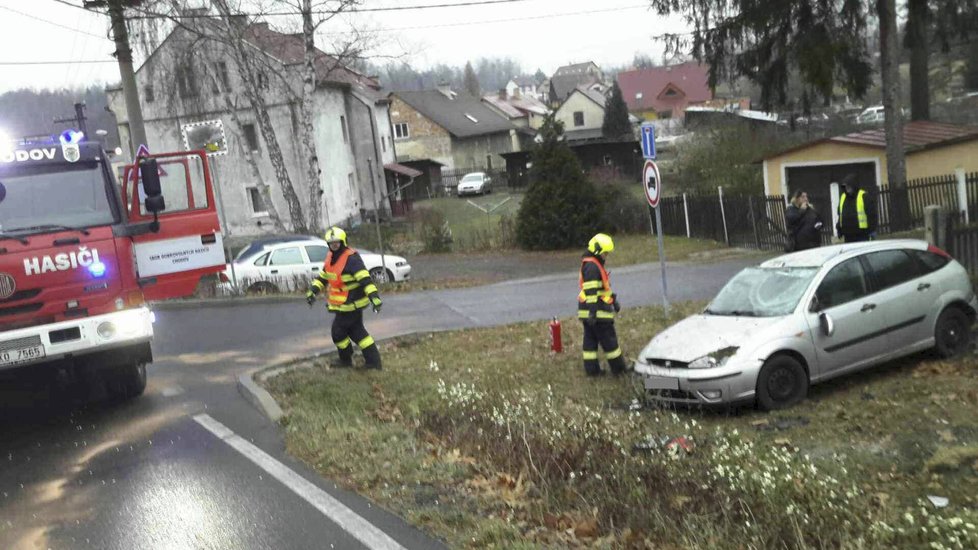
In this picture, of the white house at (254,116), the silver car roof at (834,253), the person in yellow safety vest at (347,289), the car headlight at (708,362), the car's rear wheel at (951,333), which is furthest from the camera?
the white house at (254,116)

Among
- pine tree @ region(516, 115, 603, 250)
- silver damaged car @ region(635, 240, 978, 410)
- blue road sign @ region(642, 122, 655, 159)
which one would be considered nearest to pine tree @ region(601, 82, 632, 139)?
pine tree @ region(516, 115, 603, 250)

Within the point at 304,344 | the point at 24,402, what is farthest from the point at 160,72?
the point at 24,402

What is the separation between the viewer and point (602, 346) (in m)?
10.3

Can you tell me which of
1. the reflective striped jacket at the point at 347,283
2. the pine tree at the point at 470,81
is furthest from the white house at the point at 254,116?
the pine tree at the point at 470,81

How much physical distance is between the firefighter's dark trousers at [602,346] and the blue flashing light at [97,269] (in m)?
5.13

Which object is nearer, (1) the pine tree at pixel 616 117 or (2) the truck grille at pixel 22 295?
(2) the truck grille at pixel 22 295

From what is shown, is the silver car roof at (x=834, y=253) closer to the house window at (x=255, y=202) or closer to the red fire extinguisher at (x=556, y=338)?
the red fire extinguisher at (x=556, y=338)

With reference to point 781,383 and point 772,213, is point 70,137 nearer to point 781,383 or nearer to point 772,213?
point 781,383

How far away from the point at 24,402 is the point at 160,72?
2040 cm

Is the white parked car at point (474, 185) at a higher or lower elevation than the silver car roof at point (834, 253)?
higher

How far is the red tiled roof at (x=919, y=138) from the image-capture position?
75.5 ft

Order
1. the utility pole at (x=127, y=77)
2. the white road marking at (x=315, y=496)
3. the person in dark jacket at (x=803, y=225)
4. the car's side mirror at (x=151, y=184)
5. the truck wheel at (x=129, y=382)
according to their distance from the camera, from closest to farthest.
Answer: the white road marking at (x=315, y=496) < the car's side mirror at (x=151, y=184) < the truck wheel at (x=129, y=382) < the person in dark jacket at (x=803, y=225) < the utility pole at (x=127, y=77)

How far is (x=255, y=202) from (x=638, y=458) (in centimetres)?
3931

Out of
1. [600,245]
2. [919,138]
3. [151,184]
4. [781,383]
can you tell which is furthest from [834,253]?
[919,138]
